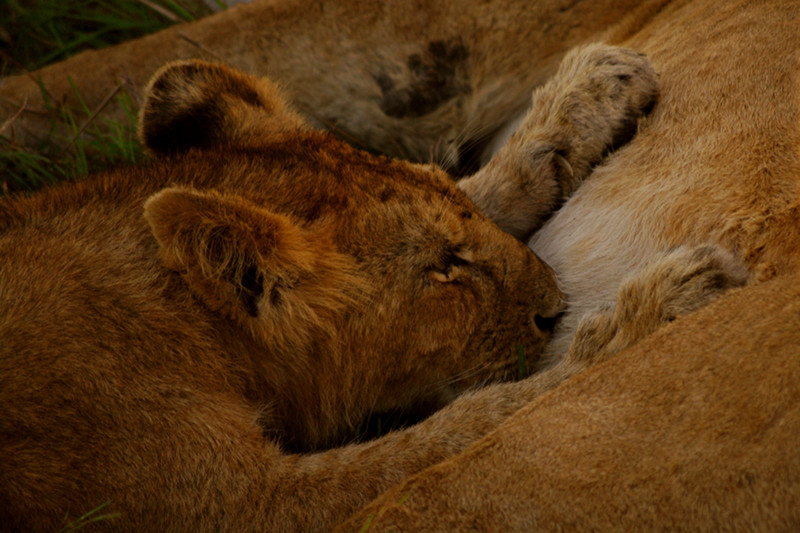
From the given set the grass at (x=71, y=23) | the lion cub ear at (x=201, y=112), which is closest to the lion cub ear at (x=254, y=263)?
the lion cub ear at (x=201, y=112)

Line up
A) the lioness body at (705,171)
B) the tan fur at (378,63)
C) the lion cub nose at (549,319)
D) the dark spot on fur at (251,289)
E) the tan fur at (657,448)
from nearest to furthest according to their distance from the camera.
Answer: the tan fur at (657,448) → the dark spot on fur at (251,289) → the lioness body at (705,171) → the lion cub nose at (549,319) → the tan fur at (378,63)

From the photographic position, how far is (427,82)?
352 centimetres

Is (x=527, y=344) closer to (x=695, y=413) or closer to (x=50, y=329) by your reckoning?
(x=695, y=413)

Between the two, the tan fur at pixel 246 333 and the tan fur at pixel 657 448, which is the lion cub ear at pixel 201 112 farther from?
the tan fur at pixel 657 448

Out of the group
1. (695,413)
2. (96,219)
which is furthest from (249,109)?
(695,413)

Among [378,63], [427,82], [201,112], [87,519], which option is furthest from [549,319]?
[378,63]

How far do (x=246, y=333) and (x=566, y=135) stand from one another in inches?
47.4

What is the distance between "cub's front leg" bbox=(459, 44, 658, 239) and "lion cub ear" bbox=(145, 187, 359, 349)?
835mm

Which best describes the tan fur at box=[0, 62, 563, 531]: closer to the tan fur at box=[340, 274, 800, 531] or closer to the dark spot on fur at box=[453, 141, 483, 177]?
the tan fur at box=[340, 274, 800, 531]

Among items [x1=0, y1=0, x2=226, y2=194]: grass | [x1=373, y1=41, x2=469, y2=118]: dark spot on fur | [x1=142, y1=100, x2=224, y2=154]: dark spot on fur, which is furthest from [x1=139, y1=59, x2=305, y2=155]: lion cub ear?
[x1=0, y1=0, x2=226, y2=194]: grass

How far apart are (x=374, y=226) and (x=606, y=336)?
0.60m

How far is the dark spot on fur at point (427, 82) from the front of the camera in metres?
A: 3.49

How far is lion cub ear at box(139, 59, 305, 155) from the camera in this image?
2.65 meters

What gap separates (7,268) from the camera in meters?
2.16
